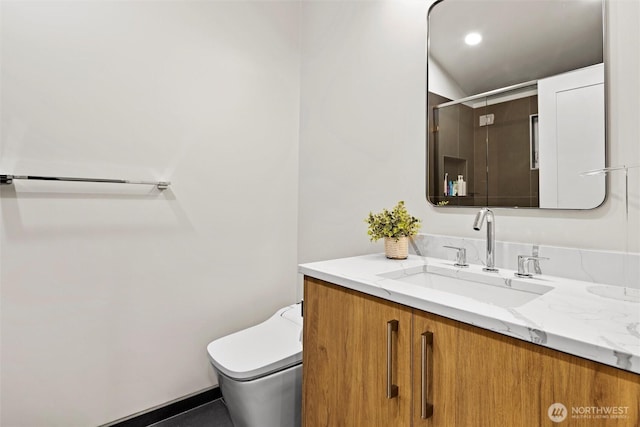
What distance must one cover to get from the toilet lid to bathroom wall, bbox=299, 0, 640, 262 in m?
0.52

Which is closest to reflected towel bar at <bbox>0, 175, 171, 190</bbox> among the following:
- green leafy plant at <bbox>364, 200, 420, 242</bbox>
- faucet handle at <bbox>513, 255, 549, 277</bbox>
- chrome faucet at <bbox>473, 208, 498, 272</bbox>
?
green leafy plant at <bbox>364, 200, 420, 242</bbox>

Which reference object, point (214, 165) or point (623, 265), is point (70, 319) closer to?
point (214, 165)

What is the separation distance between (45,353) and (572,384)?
1.73 meters

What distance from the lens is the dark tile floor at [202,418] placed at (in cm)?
164

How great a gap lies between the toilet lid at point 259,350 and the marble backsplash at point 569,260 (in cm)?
74

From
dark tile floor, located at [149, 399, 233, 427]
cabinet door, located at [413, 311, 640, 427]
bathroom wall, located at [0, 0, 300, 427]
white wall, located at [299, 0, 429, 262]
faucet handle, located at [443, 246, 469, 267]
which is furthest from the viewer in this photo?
dark tile floor, located at [149, 399, 233, 427]

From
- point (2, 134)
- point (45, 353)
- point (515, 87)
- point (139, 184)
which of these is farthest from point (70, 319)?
point (515, 87)

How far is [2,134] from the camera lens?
1.29 metres

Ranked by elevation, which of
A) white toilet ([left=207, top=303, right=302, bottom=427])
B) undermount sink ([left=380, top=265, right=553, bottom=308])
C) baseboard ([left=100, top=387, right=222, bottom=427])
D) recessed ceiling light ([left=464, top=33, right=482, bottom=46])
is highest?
recessed ceiling light ([left=464, top=33, right=482, bottom=46])

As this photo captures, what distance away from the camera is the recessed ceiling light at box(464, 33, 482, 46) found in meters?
1.33

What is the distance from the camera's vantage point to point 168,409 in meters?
1.67

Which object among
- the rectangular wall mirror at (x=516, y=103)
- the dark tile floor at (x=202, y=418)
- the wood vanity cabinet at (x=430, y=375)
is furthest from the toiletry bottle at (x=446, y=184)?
the dark tile floor at (x=202, y=418)

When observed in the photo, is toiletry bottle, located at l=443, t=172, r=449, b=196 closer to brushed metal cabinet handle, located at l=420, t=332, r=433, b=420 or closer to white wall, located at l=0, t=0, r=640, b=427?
white wall, located at l=0, t=0, r=640, b=427

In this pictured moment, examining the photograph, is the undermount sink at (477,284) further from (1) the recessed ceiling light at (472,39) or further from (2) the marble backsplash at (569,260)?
(1) the recessed ceiling light at (472,39)
